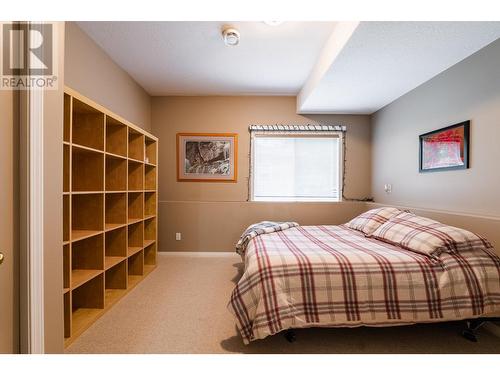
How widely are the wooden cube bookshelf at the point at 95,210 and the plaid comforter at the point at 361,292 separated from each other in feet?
4.03

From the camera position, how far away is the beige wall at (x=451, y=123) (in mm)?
1943

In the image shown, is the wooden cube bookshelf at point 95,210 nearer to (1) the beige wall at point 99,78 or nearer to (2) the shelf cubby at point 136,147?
(2) the shelf cubby at point 136,147

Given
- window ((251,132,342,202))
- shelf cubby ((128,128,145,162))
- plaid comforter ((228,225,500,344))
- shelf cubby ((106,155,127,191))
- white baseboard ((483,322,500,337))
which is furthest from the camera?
window ((251,132,342,202))

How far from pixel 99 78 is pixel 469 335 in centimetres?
398

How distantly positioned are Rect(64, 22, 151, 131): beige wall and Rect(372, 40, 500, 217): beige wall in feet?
11.6

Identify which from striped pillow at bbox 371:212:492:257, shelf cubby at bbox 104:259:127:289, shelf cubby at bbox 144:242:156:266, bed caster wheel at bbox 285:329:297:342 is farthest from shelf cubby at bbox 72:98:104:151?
striped pillow at bbox 371:212:492:257

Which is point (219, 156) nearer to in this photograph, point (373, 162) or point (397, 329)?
point (373, 162)

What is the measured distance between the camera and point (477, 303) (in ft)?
5.30

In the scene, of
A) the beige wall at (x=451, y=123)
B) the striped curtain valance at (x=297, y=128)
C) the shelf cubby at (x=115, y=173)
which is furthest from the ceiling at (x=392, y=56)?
the shelf cubby at (x=115, y=173)

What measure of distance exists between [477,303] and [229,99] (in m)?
3.66

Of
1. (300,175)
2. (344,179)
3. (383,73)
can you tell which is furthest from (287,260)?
(344,179)

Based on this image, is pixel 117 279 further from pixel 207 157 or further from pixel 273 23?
pixel 273 23

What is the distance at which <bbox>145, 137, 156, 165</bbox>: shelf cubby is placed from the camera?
3.25 m

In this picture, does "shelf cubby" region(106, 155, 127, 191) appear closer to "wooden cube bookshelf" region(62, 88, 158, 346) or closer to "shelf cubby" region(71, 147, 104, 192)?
"wooden cube bookshelf" region(62, 88, 158, 346)
